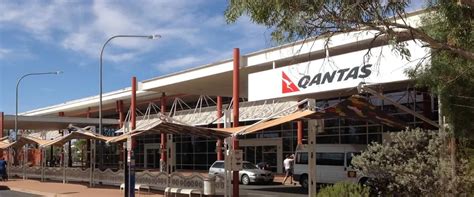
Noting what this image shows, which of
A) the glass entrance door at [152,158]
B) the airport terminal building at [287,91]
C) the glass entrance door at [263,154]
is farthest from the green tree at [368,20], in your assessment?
the glass entrance door at [152,158]

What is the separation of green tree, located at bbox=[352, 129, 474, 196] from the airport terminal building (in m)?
1.33

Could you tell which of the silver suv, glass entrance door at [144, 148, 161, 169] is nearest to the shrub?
the silver suv

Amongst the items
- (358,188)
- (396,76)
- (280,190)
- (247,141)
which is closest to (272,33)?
(358,188)

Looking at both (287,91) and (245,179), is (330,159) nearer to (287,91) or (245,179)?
(287,91)

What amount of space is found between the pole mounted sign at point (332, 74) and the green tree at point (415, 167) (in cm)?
555

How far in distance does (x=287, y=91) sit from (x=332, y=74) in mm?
3132

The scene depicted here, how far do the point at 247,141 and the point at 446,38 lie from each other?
3429 cm

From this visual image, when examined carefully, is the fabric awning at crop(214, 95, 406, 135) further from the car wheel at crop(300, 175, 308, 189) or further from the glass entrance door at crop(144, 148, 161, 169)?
the glass entrance door at crop(144, 148, 161, 169)

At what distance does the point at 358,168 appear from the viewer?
54.6 ft

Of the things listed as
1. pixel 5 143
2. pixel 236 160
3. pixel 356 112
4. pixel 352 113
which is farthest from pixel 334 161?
pixel 5 143

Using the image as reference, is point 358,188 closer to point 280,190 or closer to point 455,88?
point 455,88

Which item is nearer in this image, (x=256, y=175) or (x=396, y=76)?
(x=396, y=76)

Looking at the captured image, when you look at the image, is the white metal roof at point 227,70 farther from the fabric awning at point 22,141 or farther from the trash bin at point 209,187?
the fabric awning at point 22,141

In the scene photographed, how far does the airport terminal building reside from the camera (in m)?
22.9
